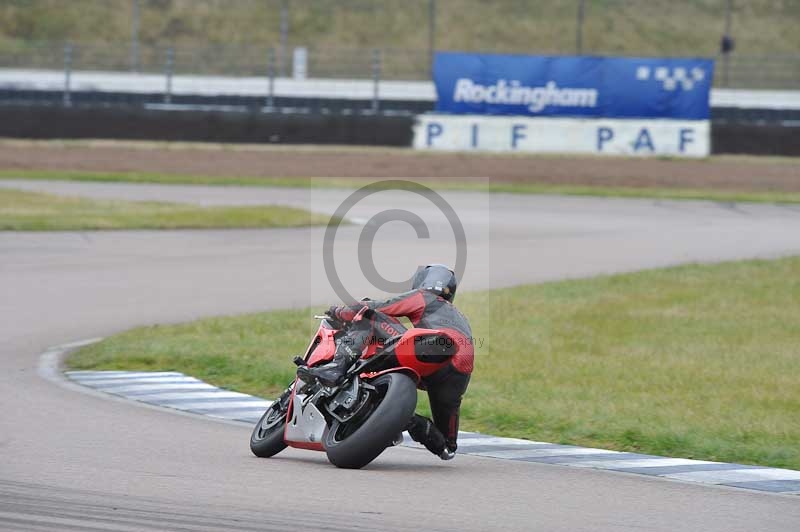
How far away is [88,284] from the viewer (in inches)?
644

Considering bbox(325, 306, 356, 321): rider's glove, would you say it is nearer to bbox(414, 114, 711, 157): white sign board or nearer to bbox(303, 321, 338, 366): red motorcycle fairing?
bbox(303, 321, 338, 366): red motorcycle fairing

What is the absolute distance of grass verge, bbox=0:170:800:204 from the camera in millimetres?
30500

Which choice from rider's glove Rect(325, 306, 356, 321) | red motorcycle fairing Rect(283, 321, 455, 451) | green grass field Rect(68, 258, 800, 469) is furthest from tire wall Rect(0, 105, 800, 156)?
rider's glove Rect(325, 306, 356, 321)

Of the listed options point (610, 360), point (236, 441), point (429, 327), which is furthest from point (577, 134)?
point (429, 327)

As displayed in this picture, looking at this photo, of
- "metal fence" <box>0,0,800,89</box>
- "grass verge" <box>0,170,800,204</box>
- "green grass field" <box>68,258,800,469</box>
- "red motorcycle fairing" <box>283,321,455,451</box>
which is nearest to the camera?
"red motorcycle fairing" <box>283,321,455,451</box>

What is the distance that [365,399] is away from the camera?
7250mm

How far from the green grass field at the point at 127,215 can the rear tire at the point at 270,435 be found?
1465cm

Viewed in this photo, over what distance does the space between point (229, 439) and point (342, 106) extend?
1081 inches

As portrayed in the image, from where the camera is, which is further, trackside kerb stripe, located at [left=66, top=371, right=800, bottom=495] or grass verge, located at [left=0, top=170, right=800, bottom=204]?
grass verge, located at [left=0, top=170, right=800, bottom=204]

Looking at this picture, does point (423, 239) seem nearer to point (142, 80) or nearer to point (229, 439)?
point (229, 439)

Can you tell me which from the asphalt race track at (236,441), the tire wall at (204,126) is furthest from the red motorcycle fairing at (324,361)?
the tire wall at (204,126)

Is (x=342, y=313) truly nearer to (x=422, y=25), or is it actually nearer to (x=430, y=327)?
(x=430, y=327)

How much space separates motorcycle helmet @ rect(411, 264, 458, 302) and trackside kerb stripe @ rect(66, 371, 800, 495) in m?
1.22

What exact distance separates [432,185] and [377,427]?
79.9 feet
